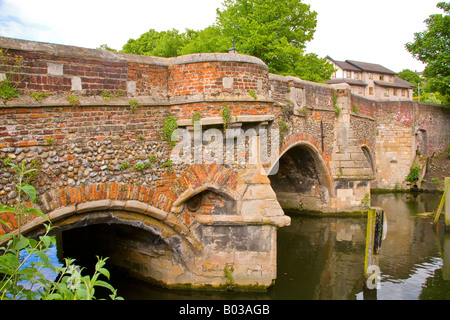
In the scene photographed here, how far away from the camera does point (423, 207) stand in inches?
749

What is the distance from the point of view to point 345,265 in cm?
1078

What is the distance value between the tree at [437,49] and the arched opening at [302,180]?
488 inches

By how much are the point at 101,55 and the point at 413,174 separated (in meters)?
21.8

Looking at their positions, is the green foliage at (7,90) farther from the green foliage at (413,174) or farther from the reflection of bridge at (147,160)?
the green foliage at (413,174)

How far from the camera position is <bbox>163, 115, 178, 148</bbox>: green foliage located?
750 cm

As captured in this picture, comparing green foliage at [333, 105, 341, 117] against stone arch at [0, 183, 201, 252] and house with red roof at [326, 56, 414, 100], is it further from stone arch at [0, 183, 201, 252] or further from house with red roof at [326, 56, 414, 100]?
house with red roof at [326, 56, 414, 100]

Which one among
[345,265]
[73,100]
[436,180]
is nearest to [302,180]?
[345,265]

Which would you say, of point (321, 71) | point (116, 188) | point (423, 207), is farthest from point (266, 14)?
point (116, 188)

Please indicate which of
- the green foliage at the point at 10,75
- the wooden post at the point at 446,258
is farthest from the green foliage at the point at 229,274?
the wooden post at the point at 446,258

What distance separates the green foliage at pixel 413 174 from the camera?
23.5 m

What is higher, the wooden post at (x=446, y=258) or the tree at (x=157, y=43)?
the tree at (x=157, y=43)

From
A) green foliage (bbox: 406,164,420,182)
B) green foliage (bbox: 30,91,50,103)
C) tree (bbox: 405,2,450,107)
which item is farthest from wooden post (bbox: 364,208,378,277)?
tree (bbox: 405,2,450,107)
